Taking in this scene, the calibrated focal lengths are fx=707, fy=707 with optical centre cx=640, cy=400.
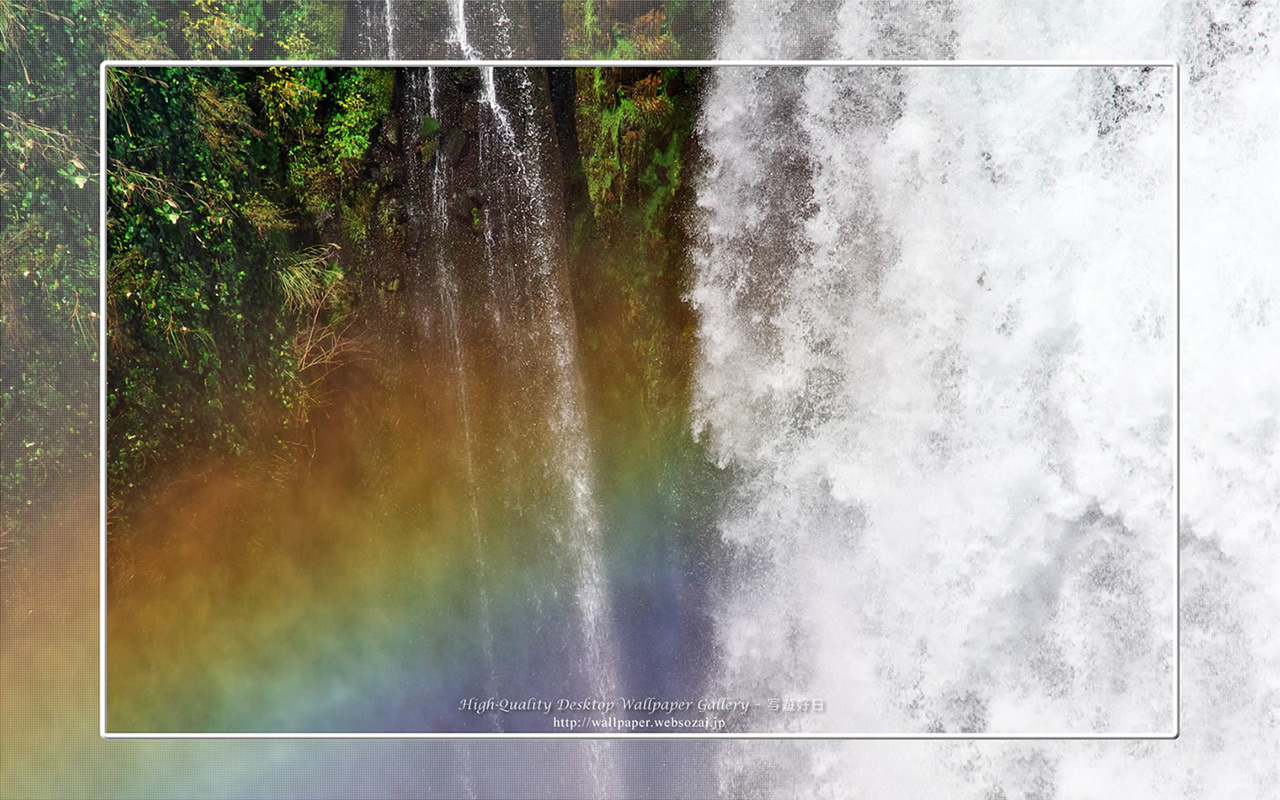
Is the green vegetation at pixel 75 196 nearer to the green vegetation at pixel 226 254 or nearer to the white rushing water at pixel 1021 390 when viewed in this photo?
the green vegetation at pixel 226 254

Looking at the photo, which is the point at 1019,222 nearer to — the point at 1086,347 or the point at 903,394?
the point at 1086,347

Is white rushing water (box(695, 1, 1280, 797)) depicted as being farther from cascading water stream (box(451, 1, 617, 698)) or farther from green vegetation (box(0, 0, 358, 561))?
green vegetation (box(0, 0, 358, 561))

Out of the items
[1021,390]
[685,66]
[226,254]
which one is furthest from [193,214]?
[1021,390]

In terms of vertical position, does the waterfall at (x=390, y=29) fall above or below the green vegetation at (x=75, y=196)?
above

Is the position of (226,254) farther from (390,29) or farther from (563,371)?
(563,371)

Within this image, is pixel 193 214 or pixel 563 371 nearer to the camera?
pixel 193 214

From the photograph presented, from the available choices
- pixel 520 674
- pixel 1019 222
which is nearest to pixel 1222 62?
pixel 1019 222

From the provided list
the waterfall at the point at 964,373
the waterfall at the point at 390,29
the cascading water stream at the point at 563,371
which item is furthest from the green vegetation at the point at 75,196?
the waterfall at the point at 964,373

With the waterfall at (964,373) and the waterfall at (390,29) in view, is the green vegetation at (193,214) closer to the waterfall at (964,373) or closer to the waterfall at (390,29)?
the waterfall at (390,29)

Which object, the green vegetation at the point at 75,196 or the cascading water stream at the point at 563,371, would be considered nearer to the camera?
the green vegetation at the point at 75,196
